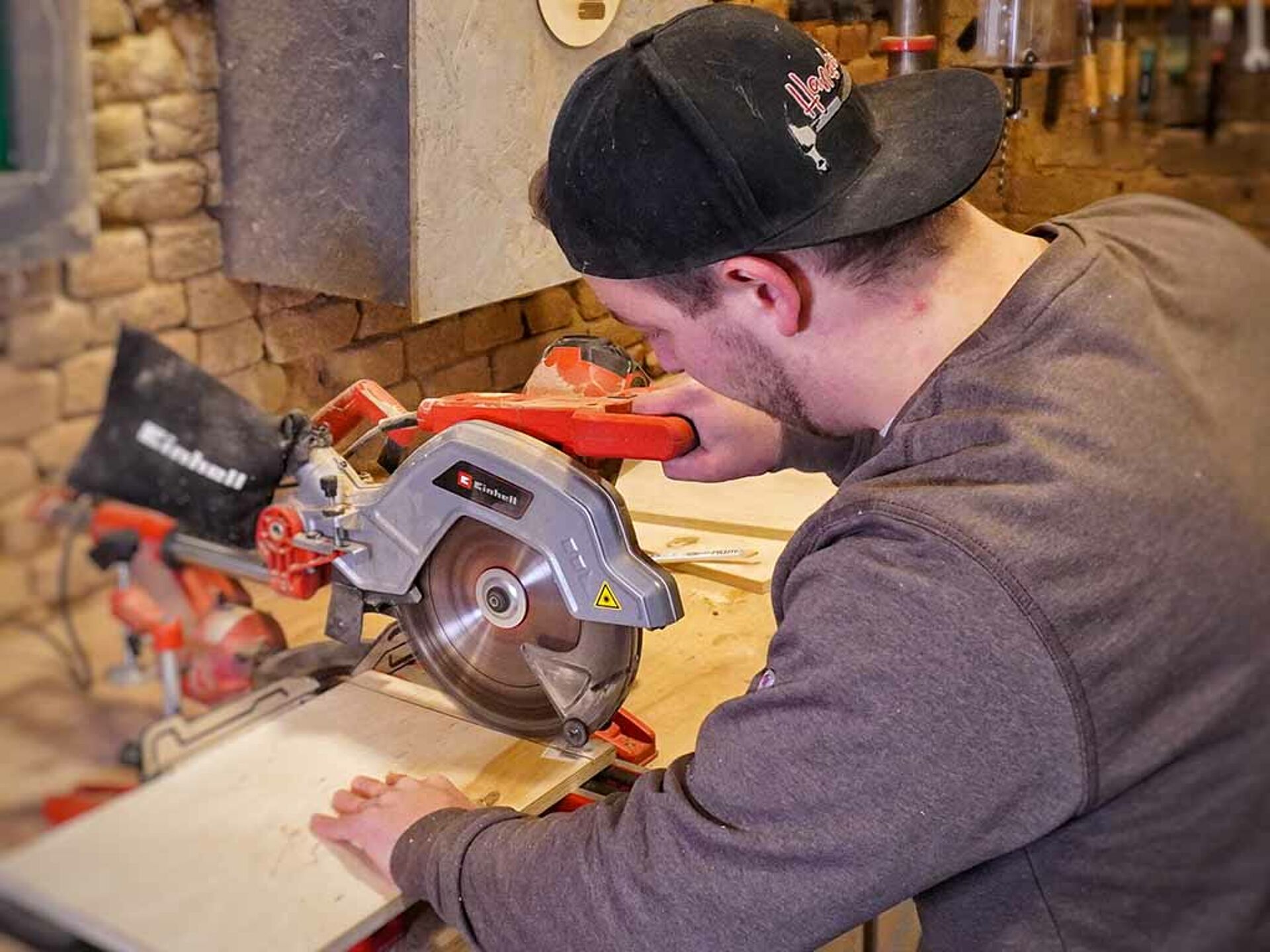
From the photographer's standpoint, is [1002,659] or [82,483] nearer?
[82,483]

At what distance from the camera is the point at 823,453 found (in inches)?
66.4

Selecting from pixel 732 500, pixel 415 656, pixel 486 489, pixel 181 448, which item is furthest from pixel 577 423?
pixel 732 500

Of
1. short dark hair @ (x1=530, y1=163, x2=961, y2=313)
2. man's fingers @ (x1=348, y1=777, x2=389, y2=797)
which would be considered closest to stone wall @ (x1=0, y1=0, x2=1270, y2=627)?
short dark hair @ (x1=530, y1=163, x2=961, y2=313)

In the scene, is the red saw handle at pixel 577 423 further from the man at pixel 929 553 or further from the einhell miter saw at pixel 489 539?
the man at pixel 929 553

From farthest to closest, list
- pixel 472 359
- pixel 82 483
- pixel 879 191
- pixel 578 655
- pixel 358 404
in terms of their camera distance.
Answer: pixel 472 359 → pixel 578 655 → pixel 358 404 → pixel 879 191 → pixel 82 483

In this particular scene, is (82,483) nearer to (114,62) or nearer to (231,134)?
(114,62)

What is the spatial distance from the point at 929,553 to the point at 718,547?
961 mm

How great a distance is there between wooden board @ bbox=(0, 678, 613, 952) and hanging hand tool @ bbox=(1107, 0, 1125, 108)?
0.80m

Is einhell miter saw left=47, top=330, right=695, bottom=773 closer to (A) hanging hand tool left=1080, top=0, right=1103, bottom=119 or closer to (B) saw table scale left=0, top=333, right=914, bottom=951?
(B) saw table scale left=0, top=333, right=914, bottom=951

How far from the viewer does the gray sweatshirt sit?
3.54ft

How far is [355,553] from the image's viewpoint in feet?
4.53

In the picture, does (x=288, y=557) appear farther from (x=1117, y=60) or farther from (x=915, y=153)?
(x=1117, y=60)

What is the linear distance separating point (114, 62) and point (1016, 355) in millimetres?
684

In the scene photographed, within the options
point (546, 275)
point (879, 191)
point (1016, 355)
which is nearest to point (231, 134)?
point (879, 191)
